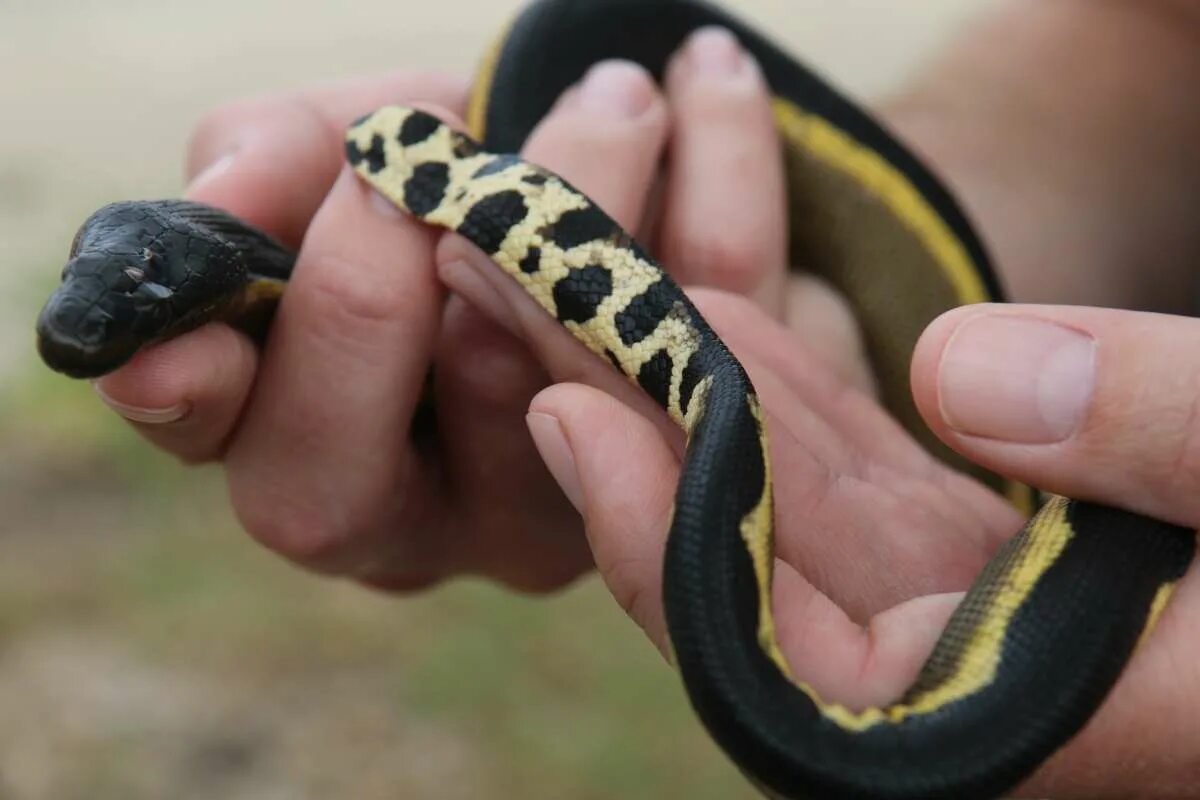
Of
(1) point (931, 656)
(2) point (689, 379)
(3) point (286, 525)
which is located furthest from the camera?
(3) point (286, 525)

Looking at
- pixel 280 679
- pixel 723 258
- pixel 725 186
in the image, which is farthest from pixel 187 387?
pixel 280 679

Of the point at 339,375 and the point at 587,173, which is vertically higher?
the point at 587,173

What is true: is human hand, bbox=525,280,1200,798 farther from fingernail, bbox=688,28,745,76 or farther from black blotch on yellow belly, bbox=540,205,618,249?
fingernail, bbox=688,28,745,76

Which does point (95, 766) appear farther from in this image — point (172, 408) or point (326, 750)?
point (172, 408)

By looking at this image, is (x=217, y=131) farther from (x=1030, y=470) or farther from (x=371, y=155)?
(x=1030, y=470)

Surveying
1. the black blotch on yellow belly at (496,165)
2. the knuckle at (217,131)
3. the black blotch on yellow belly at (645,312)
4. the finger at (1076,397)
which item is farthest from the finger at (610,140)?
the finger at (1076,397)

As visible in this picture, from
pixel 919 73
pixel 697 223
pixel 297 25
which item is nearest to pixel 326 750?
pixel 697 223
